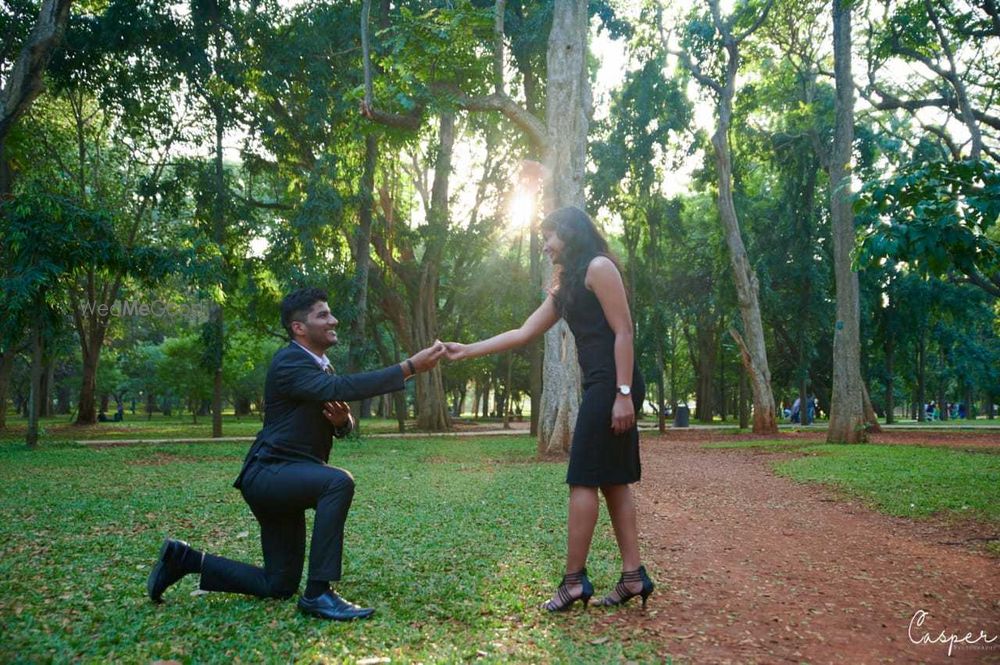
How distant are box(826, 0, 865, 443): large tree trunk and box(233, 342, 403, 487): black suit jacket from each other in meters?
17.7

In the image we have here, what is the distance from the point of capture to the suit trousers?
12.4 ft

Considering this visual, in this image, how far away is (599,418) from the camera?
4.10 m

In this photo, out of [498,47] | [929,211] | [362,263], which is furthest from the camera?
[362,263]

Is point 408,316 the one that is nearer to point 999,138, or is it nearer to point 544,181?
point 544,181

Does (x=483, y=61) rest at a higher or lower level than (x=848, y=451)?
higher

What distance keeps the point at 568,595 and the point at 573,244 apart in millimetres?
2056

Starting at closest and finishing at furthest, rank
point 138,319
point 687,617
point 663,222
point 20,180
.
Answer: point 687,617 < point 20,180 < point 663,222 < point 138,319

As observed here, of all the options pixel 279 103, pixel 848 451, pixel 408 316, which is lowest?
pixel 848 451

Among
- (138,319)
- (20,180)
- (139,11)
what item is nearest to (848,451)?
(139,11)

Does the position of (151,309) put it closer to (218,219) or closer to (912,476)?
(218,219)

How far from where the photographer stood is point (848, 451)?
16.0m

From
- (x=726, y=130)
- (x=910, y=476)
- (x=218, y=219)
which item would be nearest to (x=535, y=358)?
(x=726, y=130)

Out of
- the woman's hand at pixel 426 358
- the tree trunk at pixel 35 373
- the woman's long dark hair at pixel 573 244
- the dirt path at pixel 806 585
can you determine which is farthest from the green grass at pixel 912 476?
the tree trunk at pixel 35 373

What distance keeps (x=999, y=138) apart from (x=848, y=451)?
12.4m
